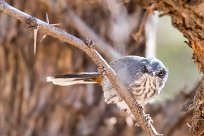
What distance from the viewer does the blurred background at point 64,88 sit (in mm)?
6051

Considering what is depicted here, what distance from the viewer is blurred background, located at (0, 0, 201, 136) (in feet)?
19.9

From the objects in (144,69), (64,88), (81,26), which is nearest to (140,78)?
(144,69)

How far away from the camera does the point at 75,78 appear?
507 cm

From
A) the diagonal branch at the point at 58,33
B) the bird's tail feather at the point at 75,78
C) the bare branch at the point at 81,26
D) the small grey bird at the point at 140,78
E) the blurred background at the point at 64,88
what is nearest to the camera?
the diagonal branch at the point at 58,33

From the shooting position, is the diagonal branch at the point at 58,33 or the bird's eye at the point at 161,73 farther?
the bird's eye at the point at 161,73

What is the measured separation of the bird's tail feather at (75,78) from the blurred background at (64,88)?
101 centimetres

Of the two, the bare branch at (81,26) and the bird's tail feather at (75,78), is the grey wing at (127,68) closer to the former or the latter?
the bird's tail feather at (75,78)

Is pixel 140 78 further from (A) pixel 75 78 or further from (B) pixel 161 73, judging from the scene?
(A) pixel 75 78

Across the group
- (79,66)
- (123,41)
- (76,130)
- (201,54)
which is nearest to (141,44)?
Result: (123,41)

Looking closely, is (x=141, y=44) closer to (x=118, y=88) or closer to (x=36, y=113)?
(x=36, y=113)

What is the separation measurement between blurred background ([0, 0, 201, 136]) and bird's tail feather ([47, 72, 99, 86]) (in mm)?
1010

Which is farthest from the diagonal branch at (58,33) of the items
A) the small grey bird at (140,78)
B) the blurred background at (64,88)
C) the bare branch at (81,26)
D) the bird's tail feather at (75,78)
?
the blurred background at (64,88)

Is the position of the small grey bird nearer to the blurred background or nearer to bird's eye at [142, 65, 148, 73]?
bird's eye at [142, 65, 148, 73]

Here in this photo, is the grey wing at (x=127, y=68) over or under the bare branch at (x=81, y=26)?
under
